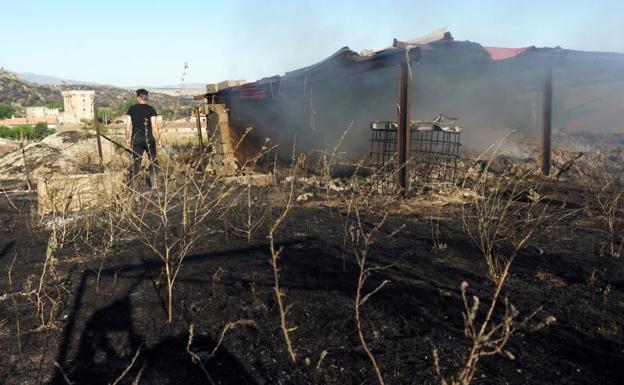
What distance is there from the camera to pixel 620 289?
347 cm

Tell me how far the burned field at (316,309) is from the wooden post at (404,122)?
2.11 metres

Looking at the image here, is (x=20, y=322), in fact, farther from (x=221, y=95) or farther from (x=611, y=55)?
(x=221, y=95)

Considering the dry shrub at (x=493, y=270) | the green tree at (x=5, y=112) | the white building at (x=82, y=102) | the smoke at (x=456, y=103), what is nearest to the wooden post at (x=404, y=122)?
the dry shrub at (x=493, y=270)

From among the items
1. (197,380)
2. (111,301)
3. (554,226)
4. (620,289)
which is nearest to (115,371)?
(197,380)

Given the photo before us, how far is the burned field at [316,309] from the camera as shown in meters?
2.39

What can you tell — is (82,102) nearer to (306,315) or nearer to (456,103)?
(456,103)

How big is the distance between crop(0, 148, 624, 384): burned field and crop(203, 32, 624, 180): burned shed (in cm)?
369

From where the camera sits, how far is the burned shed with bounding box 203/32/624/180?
345 inches

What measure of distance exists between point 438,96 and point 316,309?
35.4 ft

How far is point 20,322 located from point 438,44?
21.8ft

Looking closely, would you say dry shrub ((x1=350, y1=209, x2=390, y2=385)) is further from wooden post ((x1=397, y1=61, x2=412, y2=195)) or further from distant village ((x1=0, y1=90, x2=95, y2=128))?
distant village ((x1=0, y1=90, x2=95, y2=128))

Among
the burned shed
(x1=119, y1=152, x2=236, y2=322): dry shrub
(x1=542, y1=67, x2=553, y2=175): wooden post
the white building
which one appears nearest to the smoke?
the burned shed

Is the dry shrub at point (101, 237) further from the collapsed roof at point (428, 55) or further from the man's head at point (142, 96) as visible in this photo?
the collapsed roof at point (428, 55)

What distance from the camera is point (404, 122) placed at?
24.4 feet
